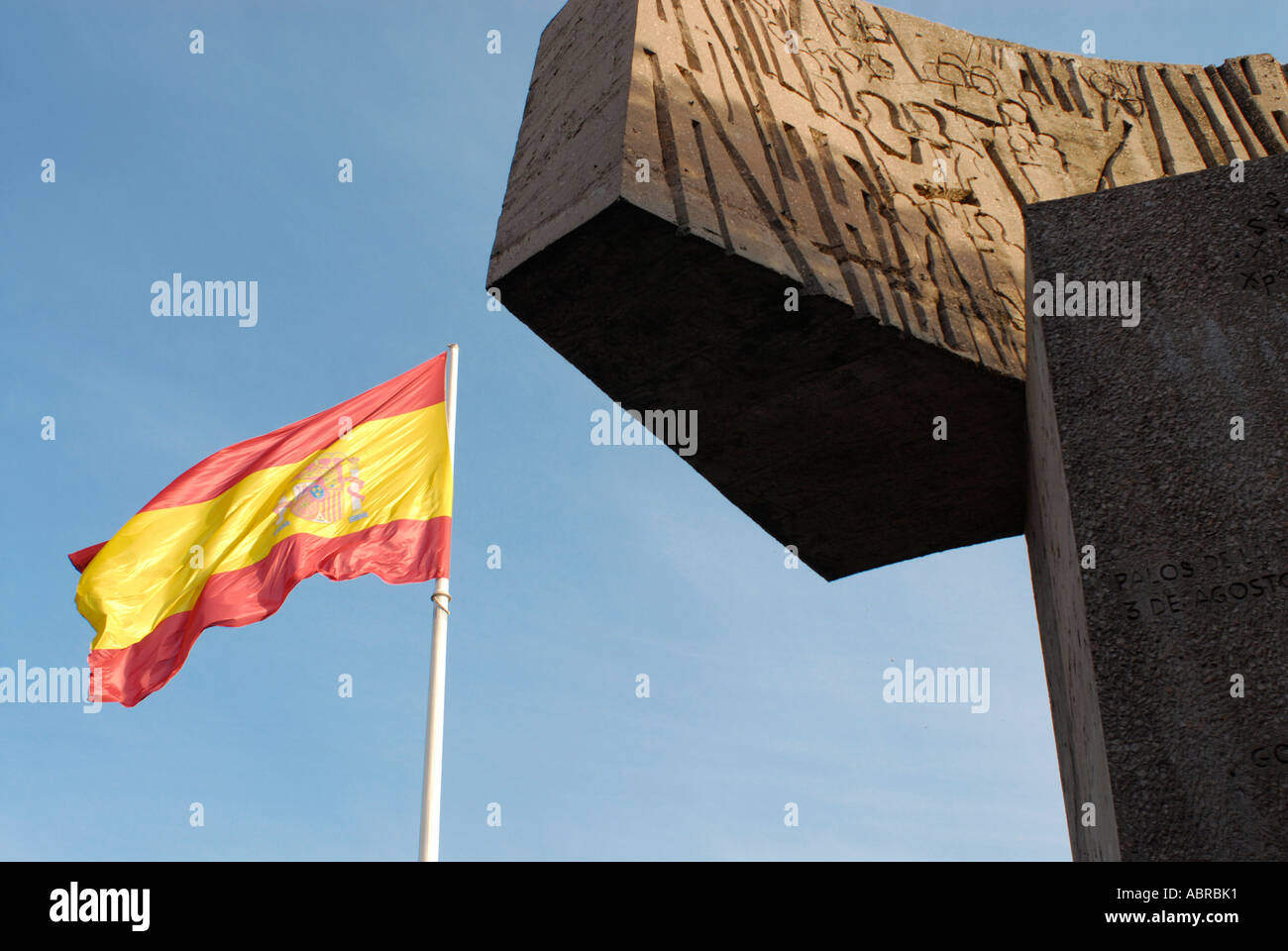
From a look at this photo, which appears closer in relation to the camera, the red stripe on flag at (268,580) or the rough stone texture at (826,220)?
the rough stone texture at (826,220)

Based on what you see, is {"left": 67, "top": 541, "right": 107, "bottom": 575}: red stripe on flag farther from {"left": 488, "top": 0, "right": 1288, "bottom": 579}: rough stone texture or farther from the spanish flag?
{"left": 488, "top": 0, "right": 1288, "bottom": 579}: rough stone texture

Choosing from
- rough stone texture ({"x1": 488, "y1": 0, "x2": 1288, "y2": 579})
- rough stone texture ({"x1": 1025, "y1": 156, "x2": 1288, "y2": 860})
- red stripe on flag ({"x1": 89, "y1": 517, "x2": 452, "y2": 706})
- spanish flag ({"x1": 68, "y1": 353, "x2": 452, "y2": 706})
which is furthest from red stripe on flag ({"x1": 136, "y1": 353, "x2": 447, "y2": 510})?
rough stone texture ({"x1": 1025, "y1": 156, "x2": 1288, "y2": 860})

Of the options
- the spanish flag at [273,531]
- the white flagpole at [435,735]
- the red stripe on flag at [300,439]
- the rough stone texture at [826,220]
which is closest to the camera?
the rough stone texture at [826,220]

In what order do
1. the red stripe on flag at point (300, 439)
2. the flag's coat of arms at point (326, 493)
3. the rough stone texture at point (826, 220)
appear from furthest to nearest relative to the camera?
the red stripe on flag at point (300, 439) < the flag's coat of arms at point (326, 493) < the rough stone texture at point (826, 220)

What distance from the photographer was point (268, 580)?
27.9 feet

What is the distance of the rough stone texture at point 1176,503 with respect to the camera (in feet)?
12.6

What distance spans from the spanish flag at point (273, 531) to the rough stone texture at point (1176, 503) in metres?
4.84

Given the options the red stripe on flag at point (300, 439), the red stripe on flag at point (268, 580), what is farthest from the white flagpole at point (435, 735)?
the red stripe on flag at point (300, 439)

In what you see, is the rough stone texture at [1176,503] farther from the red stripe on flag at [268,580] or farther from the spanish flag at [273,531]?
the spanish flag at [273,531]

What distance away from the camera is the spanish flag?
8.45 meters

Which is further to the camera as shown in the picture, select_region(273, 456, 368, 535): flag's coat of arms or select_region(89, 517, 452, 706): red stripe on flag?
select_region(273, 456, 368, 535): flag's coat of arms

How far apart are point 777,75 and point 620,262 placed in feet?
5.72

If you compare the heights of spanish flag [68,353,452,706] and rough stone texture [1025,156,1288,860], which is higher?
spanish flag [68,353,452,706]
